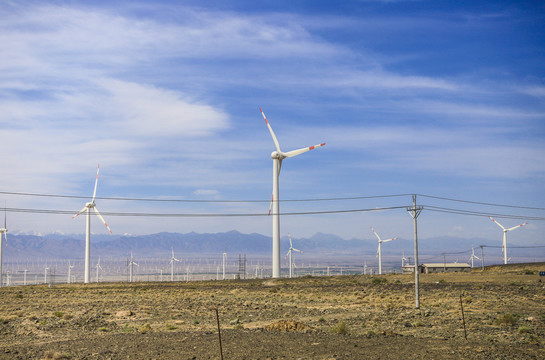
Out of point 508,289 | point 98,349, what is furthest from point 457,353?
point 508,289

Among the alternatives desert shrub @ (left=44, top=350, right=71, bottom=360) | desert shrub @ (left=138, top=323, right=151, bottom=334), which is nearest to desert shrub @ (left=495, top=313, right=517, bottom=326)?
desert shrub @ (left=138, top=323, right=151, bottom=334)

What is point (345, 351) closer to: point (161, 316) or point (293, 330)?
point (293, 330)

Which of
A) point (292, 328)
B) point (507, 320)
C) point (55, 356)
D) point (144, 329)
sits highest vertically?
point (507, 320)

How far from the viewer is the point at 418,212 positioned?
44062mm

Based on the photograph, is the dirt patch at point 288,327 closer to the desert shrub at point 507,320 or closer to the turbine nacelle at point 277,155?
the desert shrub at point 507,320

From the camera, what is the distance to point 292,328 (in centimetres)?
3172

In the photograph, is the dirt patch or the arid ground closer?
the arid ground

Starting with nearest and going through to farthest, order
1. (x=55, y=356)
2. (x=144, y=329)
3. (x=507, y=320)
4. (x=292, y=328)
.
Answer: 1. (x=55, y=356)
2. (x=292, y=328)
3. (x=507, y=320)
4. (x=144, y=329)

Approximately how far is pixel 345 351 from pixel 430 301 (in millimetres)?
26279

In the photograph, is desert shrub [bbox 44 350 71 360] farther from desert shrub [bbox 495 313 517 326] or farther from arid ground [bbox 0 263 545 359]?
desert shrub [bbox 495 313 517 326]

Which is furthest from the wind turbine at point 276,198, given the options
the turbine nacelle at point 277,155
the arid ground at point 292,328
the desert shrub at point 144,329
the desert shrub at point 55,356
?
the desert shrub at point 55,356

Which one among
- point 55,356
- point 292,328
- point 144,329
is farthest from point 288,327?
point 55,356

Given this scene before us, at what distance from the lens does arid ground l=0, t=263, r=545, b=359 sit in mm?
25266

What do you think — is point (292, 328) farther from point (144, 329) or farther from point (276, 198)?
point (276, 198)
